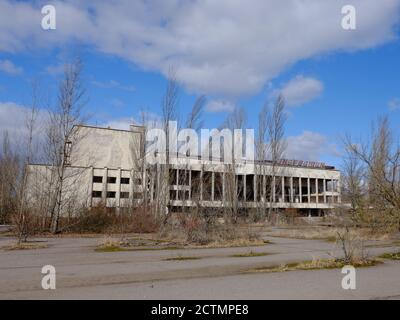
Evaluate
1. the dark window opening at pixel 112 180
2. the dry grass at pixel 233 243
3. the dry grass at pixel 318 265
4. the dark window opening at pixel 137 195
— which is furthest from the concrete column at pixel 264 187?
the dry grass at pixel 318 265

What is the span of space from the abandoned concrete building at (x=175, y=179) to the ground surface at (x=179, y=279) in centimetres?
1119

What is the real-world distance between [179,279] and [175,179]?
32.4 meters

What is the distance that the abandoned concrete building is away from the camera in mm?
38281

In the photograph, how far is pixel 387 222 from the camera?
17.5 m

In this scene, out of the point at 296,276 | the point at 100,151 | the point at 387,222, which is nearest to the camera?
the point at 296,276

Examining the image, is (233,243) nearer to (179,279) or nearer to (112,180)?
(179,279)

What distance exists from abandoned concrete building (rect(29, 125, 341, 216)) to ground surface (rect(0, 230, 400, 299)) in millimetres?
11193

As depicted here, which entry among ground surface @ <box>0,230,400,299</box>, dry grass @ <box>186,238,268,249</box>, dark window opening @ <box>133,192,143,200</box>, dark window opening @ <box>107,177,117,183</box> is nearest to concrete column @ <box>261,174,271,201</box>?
dark window opening @ <box>133,192,143,200</box>

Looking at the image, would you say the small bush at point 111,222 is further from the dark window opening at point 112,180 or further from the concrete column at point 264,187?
the dark window opening at point 112,180

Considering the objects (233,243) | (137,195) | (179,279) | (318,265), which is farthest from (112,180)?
(179,279)
